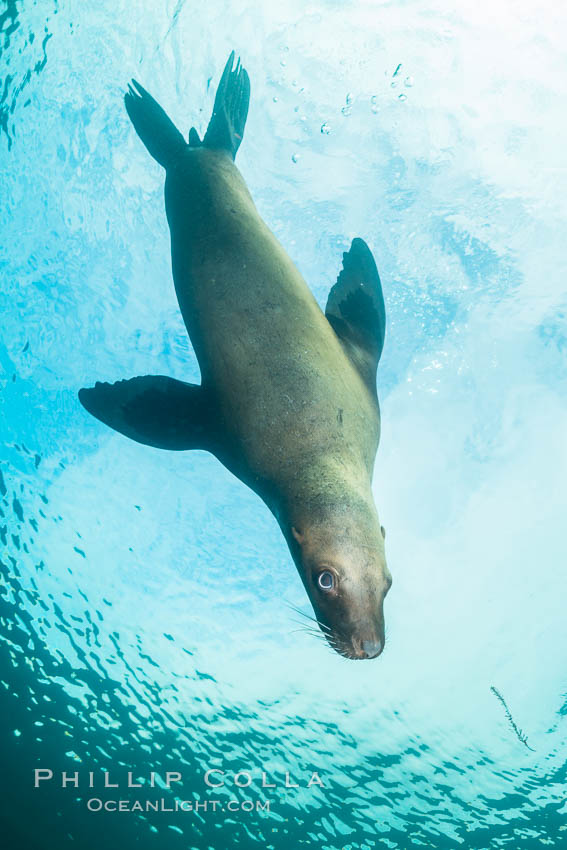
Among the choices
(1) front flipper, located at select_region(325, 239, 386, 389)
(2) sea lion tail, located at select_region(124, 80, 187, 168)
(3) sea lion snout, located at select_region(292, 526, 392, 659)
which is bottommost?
(3) sea lion snout, located at select_region(292, 526, 392, 659)

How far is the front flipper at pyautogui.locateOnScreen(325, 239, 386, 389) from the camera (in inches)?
125

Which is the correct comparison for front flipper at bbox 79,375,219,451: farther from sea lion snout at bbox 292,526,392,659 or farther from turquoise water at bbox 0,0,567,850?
turquoise water at bbox 0,0,567,850

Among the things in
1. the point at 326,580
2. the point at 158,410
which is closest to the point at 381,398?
the point at 158,410

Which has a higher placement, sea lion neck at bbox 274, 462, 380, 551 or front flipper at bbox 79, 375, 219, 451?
front flipper at bbox 79, 375, 219, 451

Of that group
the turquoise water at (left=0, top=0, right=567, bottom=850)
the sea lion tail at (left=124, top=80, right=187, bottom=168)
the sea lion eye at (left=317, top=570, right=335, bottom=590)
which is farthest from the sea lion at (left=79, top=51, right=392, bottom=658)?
the turquoise water at (left=0, top=0, right=567, bottom=850)

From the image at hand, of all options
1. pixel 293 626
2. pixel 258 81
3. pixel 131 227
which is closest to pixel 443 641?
pixel 293 626

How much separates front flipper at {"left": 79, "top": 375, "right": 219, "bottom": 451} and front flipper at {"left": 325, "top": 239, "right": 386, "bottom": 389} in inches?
37.6

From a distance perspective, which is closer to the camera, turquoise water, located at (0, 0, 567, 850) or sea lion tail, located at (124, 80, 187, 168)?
sea lion tail, located at (124, 80, 187, 168)

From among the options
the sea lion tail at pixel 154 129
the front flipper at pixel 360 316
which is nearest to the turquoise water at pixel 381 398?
the front flipper at pixel 360 316

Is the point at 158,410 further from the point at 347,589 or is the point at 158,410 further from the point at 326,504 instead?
the point at 347,589

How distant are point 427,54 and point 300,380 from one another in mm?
5650

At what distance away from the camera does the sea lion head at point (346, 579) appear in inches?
81.9

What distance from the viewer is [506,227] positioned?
6945mm

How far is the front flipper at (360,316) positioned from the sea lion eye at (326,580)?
1308 millimetres
